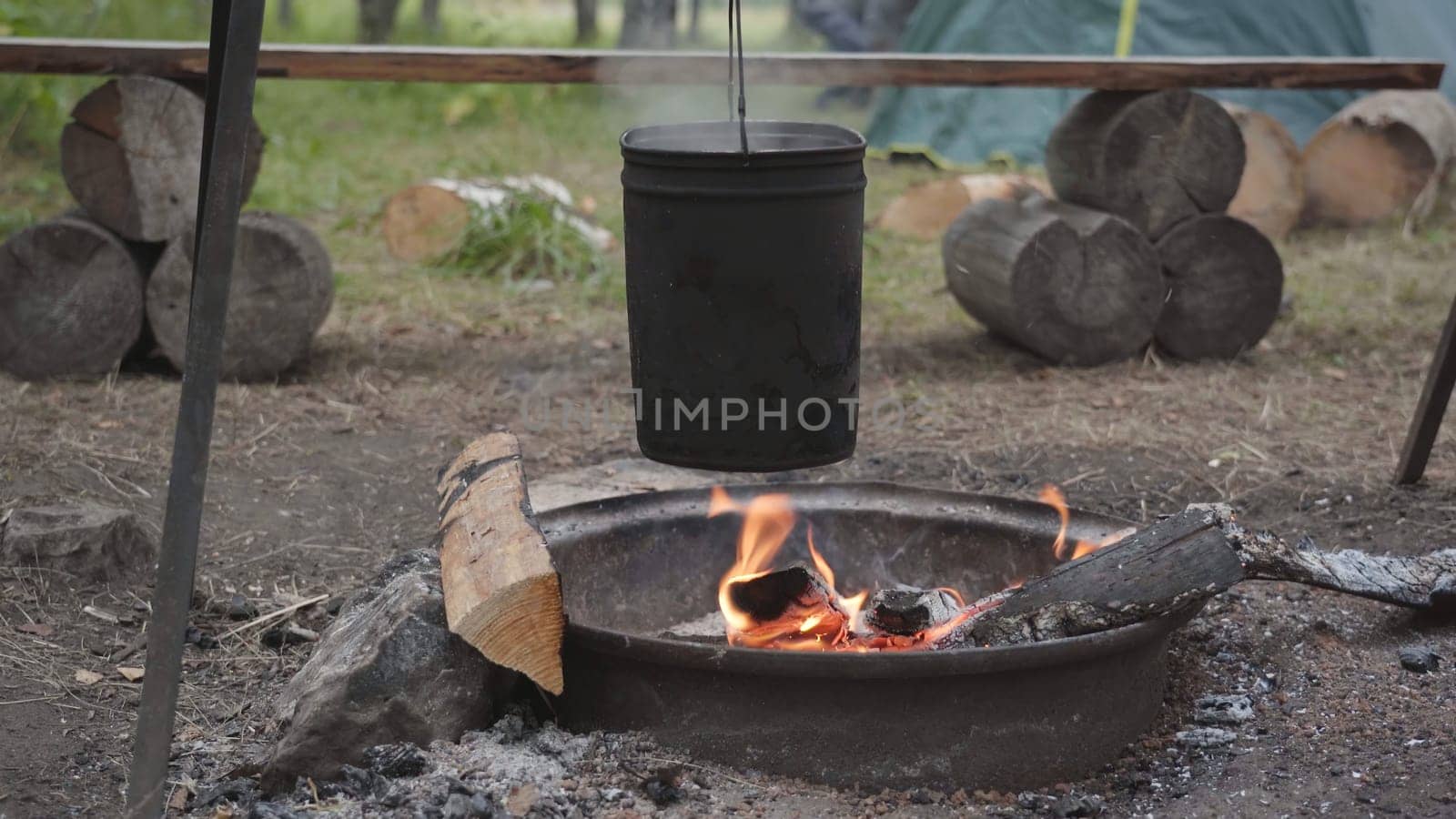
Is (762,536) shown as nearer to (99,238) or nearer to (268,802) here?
(268,802)

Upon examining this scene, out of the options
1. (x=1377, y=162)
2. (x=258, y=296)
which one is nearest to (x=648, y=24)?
(x=1377, y=162)

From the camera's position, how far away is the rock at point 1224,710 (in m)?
2.98

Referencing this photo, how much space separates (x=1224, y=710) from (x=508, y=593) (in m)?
1.60

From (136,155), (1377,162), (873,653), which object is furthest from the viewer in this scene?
(1377,162)

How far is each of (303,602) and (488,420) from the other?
174 centimetres

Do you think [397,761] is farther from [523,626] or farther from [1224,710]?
[1224,710]

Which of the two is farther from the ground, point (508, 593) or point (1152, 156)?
point (1152, 156)

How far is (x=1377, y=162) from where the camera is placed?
8.69 metres

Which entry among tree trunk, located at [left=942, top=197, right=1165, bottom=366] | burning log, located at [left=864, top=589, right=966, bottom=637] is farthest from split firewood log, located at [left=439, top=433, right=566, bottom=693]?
tree trunk, located at [left=942, top=197, right=1165, bottom=366]

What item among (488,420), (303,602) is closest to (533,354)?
(488,420)

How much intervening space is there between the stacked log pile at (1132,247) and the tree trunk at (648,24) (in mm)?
9773

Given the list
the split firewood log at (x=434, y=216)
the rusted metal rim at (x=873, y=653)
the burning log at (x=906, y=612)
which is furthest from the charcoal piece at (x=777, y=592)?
the split firewood log at (x=434, y=216)

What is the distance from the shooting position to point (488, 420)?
523 centimetres

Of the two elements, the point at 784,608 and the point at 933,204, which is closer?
the point at 784,608
